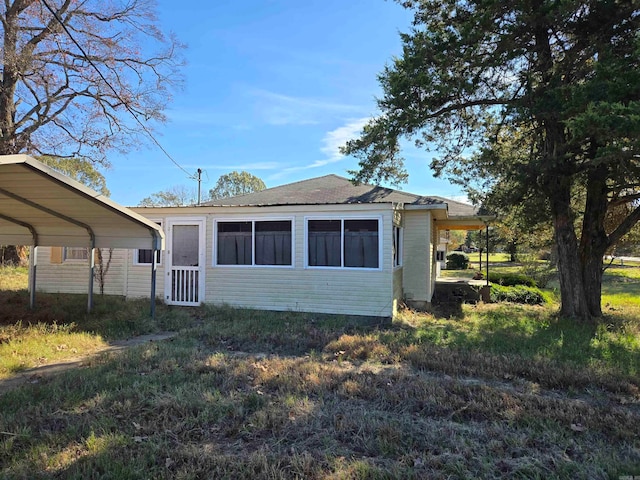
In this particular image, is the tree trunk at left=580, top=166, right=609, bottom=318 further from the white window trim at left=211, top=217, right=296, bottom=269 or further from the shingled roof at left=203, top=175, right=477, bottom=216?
the white window trim at left=211, top=217, right=296, bottom=269

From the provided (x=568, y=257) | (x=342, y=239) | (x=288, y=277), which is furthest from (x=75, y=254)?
(x=568, y=257)

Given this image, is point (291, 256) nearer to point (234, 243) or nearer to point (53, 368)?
point (234, 243)

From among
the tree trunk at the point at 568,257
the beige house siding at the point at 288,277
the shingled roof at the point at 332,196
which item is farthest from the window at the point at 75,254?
the tree trunk at the point at 568,257

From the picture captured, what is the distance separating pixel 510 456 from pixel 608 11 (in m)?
8.33

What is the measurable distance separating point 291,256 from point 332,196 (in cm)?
215

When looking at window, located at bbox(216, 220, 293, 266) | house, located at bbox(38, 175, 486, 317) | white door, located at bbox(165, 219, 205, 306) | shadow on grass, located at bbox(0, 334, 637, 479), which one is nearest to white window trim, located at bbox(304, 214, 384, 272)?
house, located at bbox(38, 175, 486, 317)

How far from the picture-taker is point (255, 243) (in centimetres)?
975

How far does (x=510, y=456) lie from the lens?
2.95 meters

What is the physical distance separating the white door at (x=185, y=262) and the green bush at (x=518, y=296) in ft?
35.8

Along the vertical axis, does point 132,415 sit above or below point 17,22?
below

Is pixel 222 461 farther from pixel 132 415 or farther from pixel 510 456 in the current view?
pixel 510 456

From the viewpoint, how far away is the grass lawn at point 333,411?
2.83m

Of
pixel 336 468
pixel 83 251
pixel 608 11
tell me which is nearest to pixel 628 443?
pixel 336 468

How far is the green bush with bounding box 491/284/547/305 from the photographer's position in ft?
47.8
